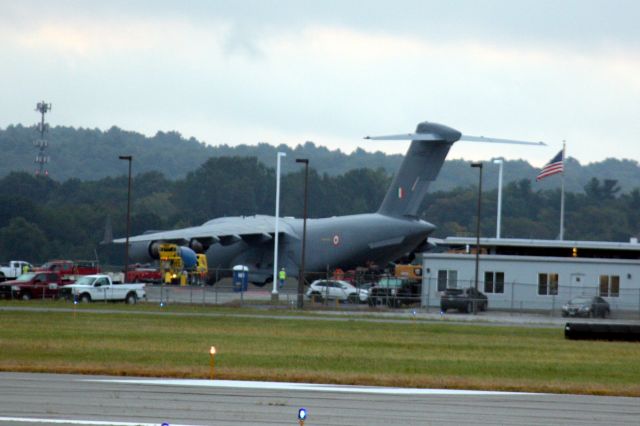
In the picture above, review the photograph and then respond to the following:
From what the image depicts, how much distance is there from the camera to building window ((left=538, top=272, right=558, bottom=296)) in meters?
66.8

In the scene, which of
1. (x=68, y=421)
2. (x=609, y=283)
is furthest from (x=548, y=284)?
(x=68, y=421)

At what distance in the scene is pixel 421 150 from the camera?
281ft

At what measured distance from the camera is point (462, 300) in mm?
61969

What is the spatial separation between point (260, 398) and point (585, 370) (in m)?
10.6

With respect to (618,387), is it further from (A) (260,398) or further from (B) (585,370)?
(A) (260,398)

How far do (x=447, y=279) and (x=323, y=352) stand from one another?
37709mm

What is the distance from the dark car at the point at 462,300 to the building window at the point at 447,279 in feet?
17.3

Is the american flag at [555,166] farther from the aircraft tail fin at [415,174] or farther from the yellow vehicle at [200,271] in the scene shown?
the yellow vehicle at [200,271]

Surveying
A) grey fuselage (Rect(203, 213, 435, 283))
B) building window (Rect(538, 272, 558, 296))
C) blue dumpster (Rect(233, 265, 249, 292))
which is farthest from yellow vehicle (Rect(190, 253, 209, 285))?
building window (Rect(538, 272, 558, 296))

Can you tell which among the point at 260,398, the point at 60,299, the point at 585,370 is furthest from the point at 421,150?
the point at 260,398

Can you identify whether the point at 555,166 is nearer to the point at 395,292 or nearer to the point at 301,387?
the point at 395,292

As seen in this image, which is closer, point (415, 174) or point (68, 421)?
point (68, 421)

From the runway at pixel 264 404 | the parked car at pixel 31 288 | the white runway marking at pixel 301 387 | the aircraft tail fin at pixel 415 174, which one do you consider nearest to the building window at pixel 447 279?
the aircraft tail fin at pixel 415 174

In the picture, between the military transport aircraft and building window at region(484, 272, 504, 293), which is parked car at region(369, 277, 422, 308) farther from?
the military transport aircraft
